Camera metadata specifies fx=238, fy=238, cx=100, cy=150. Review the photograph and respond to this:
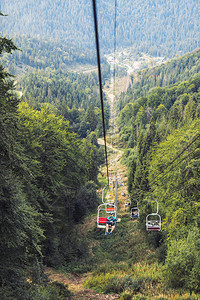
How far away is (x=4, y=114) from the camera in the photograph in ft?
25.3

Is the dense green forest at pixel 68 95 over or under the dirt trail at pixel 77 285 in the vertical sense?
over

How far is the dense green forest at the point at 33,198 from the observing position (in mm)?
7848

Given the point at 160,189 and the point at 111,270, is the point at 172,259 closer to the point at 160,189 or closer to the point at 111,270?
the point at 111,270

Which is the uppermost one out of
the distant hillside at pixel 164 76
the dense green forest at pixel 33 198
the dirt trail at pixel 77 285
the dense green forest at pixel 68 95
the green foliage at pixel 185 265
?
the distant hillside at pixel 164 76

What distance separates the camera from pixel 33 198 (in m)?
14.5

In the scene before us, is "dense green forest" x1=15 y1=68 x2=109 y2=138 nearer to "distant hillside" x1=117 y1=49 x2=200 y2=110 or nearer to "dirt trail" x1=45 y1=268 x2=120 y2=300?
"distant hillside" x1=117 y1=49 x2=200 y2=110

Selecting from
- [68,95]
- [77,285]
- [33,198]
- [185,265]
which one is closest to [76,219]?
[77,285]

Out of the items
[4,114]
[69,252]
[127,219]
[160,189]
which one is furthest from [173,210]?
[127,219]

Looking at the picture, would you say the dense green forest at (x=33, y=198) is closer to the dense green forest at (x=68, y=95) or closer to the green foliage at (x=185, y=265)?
the green foliage at (x=185, y=265)

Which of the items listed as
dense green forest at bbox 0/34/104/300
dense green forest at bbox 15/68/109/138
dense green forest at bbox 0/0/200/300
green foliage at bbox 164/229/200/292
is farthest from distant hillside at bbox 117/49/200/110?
green foliage at bbox 164/229/200/292

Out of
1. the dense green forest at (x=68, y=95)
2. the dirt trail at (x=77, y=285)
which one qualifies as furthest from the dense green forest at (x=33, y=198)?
the dense green forest at (x=68, y=95)

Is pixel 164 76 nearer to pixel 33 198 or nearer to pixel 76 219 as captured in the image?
pixel 76 219

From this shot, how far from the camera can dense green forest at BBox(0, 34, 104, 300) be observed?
7.85 metres

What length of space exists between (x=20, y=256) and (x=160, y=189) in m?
14.0
